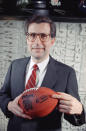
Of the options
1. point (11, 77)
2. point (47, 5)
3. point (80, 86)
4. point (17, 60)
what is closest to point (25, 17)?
point (47, 5)

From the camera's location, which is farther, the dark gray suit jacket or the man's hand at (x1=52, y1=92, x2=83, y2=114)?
the dark gray suit jacket

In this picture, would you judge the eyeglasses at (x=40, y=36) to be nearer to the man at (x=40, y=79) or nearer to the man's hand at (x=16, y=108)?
the man at (x=40, y=79)

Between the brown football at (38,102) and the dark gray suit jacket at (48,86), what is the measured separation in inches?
4.9

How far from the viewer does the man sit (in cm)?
111

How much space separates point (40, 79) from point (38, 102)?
0.67ft

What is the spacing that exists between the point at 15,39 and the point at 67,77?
0.42 m

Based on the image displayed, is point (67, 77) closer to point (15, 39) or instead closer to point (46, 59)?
point (46, 59)

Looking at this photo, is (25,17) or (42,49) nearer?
(42,49)

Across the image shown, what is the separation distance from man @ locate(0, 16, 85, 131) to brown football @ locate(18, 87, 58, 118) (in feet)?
0.20

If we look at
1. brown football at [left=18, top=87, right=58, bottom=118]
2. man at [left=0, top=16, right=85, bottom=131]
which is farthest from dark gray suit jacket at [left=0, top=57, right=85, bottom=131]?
brown football at [left=18, top=87, right=58, bottom=118]

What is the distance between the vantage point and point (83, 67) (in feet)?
4.31

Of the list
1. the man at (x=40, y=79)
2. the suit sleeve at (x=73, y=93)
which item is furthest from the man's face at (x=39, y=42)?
the suit sleeve at (x=73, y=93)

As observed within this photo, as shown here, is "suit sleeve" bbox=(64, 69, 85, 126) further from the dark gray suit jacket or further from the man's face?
the man's face

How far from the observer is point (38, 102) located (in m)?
1.00
